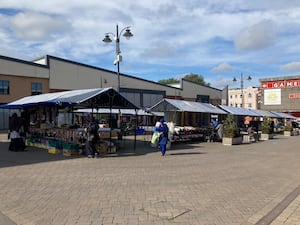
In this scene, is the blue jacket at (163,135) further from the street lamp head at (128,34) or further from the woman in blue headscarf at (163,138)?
the street lamp head at (128,34)

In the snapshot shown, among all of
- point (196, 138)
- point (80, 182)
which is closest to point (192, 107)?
point (196, 138)

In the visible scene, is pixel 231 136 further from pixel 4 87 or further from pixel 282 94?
pixel 282 94

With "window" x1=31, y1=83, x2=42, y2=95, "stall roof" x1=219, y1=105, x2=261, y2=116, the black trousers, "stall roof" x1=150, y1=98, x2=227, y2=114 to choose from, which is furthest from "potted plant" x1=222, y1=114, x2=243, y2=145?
"window" x1=31, y1=83, x2=42, y2=95

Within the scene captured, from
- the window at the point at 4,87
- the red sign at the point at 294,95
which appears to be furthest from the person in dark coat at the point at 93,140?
the red sign at the point at 294,95

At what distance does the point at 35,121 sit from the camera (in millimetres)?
20375

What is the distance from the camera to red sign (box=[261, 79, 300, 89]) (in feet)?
220

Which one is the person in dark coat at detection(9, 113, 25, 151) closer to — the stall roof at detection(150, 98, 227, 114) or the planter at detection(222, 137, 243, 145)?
the stall roof at detection(150, 98, 227, 114)

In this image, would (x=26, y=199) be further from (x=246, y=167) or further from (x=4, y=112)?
(x=4, y=112)

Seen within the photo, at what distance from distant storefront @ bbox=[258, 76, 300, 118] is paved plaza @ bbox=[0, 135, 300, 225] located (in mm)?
59460

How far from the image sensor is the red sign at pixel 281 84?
2643 inches

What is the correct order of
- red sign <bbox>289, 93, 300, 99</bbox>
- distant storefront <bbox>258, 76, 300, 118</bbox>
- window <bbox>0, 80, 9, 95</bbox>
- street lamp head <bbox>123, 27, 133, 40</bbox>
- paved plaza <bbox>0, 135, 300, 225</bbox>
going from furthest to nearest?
distant storefront <bbox>258, 76, 300, 118</bbox>, red sign <bbox>289, 93, 300, 99</bbox>, window <bbox>0, 80, 9, 95</bbox>, street lamp head <bbox>123, 27, 133, 40</bbox>, paved plaza <bbox>0, 135, 300, 225</bbox>

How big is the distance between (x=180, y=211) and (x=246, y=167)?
238 inches

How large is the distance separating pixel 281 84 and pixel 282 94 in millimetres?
2118

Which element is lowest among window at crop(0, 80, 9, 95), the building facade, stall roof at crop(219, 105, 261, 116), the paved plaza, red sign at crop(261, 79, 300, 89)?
the paved plaza
